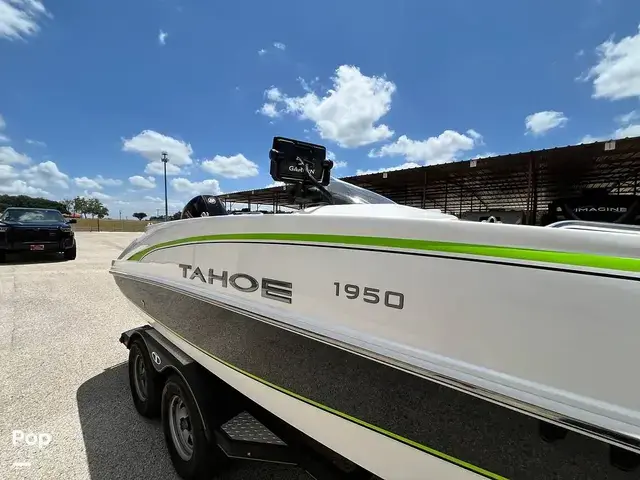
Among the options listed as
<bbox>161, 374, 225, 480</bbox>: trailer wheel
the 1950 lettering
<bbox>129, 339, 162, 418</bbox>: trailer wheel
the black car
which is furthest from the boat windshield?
the black car

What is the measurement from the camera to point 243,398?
2.26 m

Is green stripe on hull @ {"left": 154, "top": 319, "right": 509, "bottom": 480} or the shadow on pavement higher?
green stripe on hull @ {"left": 154, "top": 319, "right": 509, "bottom": 480}

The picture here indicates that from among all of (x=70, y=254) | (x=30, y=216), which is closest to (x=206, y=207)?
(x=70, y=254)

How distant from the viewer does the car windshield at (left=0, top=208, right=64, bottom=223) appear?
1259 cm

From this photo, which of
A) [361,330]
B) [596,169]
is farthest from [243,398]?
[596,169]

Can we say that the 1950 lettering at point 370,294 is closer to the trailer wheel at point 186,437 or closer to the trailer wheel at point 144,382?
the trailer wheel at point 186,437

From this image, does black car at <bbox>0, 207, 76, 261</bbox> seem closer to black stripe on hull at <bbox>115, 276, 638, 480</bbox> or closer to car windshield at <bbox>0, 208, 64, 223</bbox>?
car windshield at <bbox>0, 208, 64, 223</bbox>

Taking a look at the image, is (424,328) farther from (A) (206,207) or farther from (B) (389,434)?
(A) (206,207)

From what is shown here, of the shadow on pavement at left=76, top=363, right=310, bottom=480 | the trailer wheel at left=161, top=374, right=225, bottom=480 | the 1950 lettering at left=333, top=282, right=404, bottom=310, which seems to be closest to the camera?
the 1950 lettering at left=333, top=282, right=404, bottom=310

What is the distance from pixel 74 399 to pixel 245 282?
2853 mm

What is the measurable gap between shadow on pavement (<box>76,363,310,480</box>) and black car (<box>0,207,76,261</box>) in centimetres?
1114

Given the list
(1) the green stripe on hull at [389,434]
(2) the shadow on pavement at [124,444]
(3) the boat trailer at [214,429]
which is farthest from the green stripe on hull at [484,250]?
(2) the shadow on pavement at [124,444]

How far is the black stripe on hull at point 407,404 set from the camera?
95 centimetres

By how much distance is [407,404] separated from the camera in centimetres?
124
